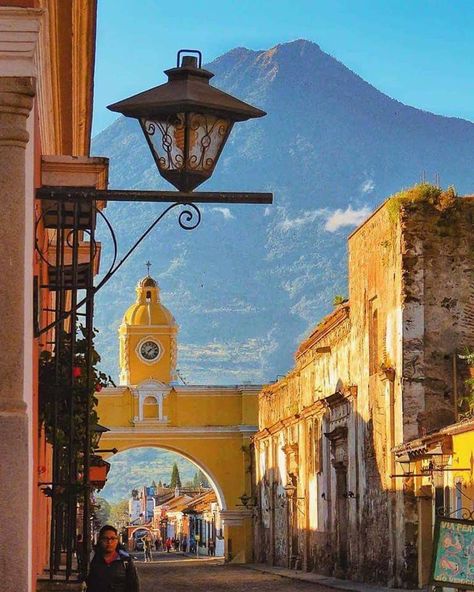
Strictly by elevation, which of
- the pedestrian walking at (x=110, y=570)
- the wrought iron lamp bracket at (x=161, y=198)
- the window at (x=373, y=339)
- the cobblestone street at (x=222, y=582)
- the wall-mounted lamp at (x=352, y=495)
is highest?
the window at (x=373, y=339)

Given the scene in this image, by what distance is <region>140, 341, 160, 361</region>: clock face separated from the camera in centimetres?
6134

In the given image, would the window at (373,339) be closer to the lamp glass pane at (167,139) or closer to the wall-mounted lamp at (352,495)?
the wall-mounted lamp at (352,495)

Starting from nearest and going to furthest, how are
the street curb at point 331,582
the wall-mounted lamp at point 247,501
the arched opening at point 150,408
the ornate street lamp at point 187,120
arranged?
the ornate street lamp at point 187,120 < the street curb at point 331,582 < the wall-mounted lamp at point 247,501 < the arched opening at point 150,408

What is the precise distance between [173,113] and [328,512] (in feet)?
92.8

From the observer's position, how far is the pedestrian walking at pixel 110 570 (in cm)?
856

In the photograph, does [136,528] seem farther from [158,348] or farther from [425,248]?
[425,248]

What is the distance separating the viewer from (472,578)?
41.6ft

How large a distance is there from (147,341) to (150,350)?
0.44m

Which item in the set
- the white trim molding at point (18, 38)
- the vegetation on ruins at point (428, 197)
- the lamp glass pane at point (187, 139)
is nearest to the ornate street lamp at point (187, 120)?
the lamp glass pane at point (187, 139)

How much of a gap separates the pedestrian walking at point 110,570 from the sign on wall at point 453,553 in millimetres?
4647

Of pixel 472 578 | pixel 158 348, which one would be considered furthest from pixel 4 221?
pixel 158 348

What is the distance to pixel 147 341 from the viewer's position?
61844mm

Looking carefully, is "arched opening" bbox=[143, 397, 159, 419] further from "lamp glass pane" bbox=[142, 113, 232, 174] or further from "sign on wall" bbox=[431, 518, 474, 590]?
"lamp glass pane" bbox=[142, 113, 232, 174]

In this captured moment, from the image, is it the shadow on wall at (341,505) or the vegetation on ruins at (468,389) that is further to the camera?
the shadow on wall at (341,505)
